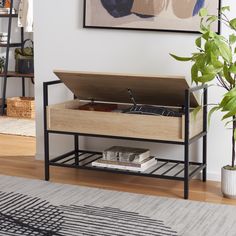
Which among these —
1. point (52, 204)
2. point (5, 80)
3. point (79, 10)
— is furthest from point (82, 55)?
point (5, 80)

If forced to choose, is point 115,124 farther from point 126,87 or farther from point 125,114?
point 126,87

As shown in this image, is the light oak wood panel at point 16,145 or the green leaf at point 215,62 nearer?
the green leaf at point 215,62

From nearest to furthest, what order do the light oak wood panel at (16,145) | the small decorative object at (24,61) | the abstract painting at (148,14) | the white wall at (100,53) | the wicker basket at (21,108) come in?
the abstract painting at (148,14)
the white wall at (100,53)
the light oak wood panel at (16,145)
the wicker basket at (21,108)
the small decorative object at (24,61)

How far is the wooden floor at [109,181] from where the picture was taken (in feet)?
13.0

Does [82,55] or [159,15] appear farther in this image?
[82,55]

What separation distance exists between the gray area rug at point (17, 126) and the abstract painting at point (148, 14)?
1.77m

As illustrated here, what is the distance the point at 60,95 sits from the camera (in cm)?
469

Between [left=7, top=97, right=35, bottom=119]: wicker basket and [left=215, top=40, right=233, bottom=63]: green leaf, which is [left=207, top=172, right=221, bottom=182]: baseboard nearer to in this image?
[left=215, top=40, right=233, bottom=63]: green leaf

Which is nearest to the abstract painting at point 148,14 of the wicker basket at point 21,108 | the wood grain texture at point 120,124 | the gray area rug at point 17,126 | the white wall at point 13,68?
the wood grain texture at point 120,124

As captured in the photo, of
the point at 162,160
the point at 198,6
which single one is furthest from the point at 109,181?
the point at 198,6

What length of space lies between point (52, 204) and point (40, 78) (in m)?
1.38

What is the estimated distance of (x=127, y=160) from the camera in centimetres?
404

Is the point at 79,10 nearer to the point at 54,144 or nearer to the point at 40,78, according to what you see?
the point at 40,78

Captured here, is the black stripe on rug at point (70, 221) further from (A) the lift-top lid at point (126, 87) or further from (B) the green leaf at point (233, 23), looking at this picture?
(B) the green leaf at point (233, 23)
